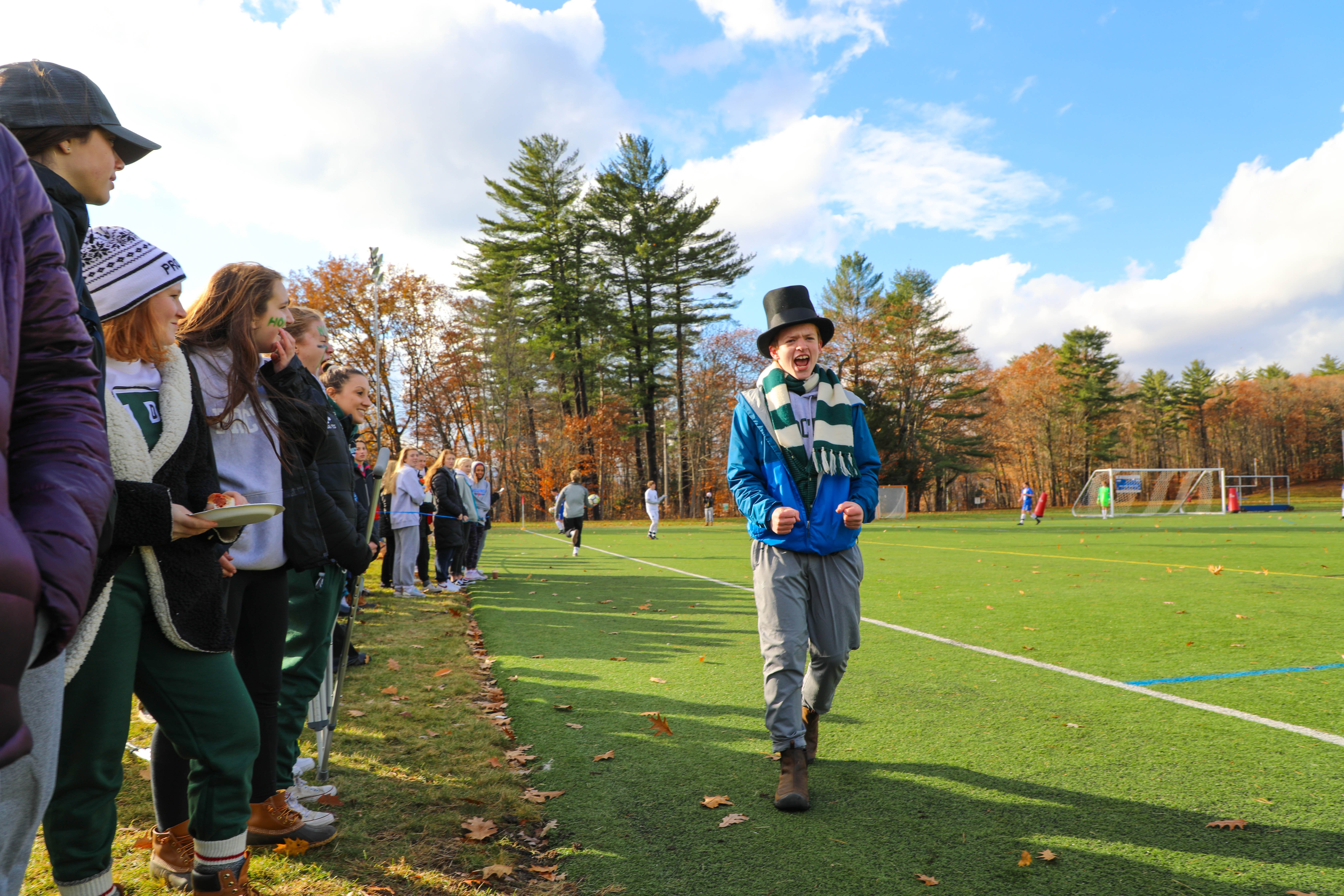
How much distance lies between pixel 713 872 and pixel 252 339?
2550mm

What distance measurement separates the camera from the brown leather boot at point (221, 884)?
2293mm

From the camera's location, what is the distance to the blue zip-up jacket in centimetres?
374

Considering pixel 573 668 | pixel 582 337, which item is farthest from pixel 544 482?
pixel 573 668

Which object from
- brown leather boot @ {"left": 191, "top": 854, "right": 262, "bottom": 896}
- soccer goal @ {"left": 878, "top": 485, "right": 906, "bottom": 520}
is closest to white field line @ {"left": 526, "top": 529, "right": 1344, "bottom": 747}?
brown leather boot @ {"left": 191, "top": 854, "right": 262, "bottom": 896}

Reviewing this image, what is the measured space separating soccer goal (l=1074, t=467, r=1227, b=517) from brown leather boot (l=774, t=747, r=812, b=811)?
129 feet

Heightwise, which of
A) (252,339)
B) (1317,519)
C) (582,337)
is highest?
(582,337)

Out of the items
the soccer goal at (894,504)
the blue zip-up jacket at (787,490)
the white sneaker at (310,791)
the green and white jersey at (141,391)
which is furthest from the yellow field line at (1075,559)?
the soccer goal at (894,504)

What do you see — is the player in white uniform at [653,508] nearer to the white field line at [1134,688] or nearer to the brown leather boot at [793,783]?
the white field line at [1134,688]

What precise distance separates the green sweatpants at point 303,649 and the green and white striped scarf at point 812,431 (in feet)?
7.02

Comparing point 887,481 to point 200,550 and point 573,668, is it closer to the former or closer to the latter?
point 573,668

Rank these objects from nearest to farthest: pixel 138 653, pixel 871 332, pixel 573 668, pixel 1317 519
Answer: pixel 138 653, pixel 573 668, pixel 1317 519, pixel 871 332

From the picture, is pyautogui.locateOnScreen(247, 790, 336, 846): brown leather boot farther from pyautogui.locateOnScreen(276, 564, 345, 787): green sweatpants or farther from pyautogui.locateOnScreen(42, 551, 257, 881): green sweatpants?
pyautogui.locateOnScreen(42, 551, 257, 881): green sweatpants

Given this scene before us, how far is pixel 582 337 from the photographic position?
47969 millimetres

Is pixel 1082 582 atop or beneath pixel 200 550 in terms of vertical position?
beneath
